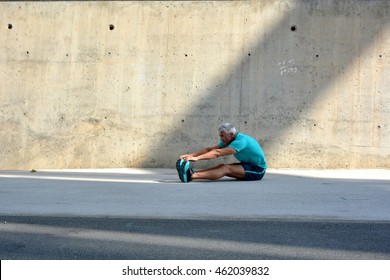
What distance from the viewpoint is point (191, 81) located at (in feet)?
36.0

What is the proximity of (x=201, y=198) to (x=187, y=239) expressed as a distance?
197 cm

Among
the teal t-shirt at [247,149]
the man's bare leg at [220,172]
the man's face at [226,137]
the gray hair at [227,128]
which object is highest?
the gray hair at [227,128]

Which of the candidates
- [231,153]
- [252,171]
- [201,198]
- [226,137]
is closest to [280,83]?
[252,171]

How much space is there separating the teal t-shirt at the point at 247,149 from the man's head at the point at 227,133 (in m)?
0.07

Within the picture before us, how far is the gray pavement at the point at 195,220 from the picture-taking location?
366 centimetres

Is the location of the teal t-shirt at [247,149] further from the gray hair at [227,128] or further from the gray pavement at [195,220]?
the gray pavement at [195,220]

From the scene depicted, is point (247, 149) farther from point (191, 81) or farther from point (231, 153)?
point (191, 81)

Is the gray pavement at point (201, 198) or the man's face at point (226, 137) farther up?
the man's face at point (226, 137)

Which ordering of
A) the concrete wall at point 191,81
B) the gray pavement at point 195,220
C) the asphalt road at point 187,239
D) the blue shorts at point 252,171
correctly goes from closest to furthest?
the asphalt road at point 187,239 < the gray pavement at point 195,220 < the blue shorts at point 252,171 < the concrete wall at point 191,81

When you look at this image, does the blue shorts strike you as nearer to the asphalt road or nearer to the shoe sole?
the shoe sole

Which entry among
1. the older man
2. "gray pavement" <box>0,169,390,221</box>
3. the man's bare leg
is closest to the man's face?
the older man

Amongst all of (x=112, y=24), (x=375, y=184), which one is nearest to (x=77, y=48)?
(x=112, y=24)

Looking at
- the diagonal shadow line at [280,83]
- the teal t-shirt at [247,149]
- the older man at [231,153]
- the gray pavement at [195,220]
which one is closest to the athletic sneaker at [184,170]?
the older man at [231,153]

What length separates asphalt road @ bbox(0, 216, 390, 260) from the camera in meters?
3.54
